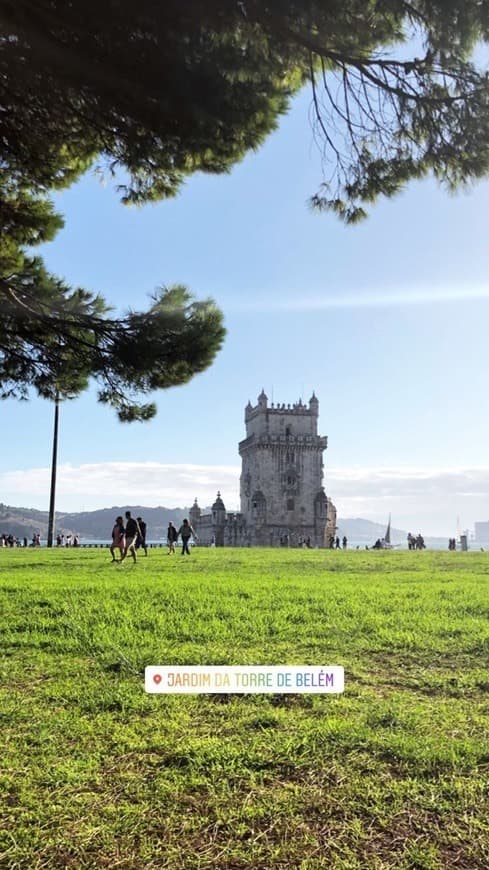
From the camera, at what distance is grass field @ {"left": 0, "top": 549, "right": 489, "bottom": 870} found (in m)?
3.06

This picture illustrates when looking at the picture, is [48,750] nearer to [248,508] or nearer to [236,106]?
[236,106]

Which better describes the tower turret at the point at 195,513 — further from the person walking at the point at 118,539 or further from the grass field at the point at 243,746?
the grass field at the point at 243,746

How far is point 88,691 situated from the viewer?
16.5 feet

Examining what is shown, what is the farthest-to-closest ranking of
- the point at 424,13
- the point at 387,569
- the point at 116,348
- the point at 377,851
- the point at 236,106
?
the point at 387,569
the point at 116,348
the point at 236,106
the point at 424,13
the point at 377,851

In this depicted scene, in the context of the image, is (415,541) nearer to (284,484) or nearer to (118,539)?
(284,484)

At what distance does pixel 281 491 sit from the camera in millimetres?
72125

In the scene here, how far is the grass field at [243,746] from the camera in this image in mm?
3057

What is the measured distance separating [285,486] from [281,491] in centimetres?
67

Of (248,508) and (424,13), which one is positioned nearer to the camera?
(424,13)

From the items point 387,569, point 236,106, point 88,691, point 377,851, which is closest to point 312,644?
point 88,691

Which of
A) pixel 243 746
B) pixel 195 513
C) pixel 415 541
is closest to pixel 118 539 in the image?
pixel 243 746

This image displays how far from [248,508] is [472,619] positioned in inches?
2623

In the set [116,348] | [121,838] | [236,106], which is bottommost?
[121,838]

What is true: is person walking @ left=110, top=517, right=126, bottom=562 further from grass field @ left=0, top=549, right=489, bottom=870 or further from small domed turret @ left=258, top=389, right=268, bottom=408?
small domed turret @ left=258, top=389, right=268, bottom=408
